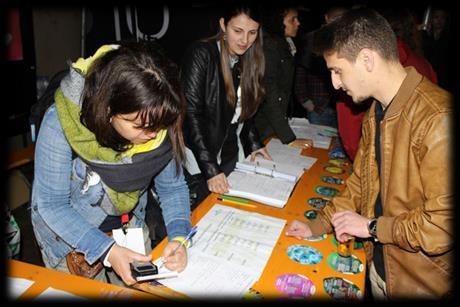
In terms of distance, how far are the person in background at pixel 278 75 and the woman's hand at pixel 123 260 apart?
1405mm

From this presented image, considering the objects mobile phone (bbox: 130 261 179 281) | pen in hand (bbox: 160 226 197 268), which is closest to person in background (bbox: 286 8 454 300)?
pen in hand (bbox: 160 226 197 268)

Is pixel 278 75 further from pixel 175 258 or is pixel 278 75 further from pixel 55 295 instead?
pixel 55 295

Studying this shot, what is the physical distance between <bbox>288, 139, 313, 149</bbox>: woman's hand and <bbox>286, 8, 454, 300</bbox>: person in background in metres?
0.91

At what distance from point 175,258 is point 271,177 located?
2.56 ft

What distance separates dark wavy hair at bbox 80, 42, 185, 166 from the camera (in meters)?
1.01

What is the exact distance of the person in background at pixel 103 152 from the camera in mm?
1029

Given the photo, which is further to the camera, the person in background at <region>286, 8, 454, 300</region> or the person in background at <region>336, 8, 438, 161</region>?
the person in background at <region>336, 8, 438, 161</region>

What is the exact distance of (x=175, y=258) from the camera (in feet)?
3.76

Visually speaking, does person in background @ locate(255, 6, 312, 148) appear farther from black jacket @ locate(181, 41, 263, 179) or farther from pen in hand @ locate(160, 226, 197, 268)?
pen in hand @ locate(160, 226, 197, 268)

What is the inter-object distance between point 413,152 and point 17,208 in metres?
3.15

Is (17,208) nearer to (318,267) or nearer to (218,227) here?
(218,227)

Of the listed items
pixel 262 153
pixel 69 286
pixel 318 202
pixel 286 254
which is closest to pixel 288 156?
pixel 262 153

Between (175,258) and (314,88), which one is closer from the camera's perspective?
(175,258)

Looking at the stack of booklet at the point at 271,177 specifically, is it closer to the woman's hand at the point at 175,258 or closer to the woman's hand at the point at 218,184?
the woman's hand at the point at 218,184
